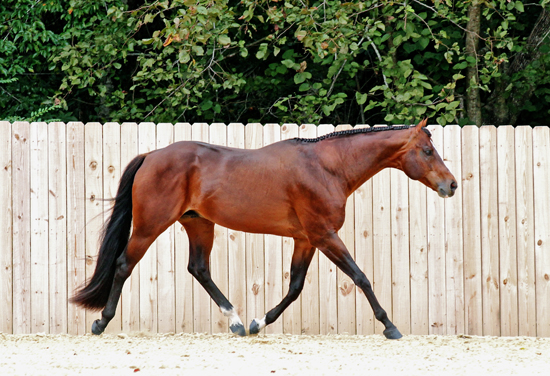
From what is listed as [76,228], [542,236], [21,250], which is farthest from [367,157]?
[21,250]

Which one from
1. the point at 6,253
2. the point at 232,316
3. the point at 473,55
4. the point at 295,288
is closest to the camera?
the point at 295,288

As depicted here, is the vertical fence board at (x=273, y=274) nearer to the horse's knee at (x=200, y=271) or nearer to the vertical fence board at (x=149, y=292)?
the horse's knee at (x=200, y=271)

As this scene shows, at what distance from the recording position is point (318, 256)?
19.4 ft

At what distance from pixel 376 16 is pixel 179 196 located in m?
3.60

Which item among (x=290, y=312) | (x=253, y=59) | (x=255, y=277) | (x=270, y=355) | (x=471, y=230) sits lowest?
(x=270, y=355)

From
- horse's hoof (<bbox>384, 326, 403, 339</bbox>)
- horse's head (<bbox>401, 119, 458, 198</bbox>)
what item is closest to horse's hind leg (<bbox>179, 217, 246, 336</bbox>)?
horse's hoof (<bbox>384, 326, 403, 339</bbox>)

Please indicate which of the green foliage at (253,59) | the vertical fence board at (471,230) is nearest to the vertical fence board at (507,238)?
the vertical fence board at (471,230)

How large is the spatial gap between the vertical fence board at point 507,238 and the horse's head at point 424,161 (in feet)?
Answer: 3.88

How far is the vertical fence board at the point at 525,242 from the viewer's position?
5906mm

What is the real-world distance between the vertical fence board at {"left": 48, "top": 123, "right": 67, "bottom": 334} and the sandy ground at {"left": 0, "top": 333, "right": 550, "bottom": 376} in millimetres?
211

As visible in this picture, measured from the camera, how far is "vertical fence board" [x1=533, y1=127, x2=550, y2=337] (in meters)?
5.89

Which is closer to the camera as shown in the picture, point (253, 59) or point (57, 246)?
point (57, 246)

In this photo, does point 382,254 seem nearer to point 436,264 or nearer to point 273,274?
point 436,264

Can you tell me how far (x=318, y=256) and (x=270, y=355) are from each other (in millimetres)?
1548
